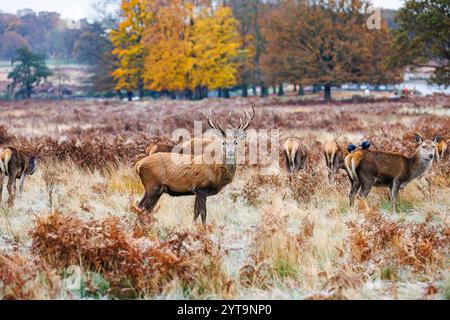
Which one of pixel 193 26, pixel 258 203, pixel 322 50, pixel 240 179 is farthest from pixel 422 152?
pixel 193 26

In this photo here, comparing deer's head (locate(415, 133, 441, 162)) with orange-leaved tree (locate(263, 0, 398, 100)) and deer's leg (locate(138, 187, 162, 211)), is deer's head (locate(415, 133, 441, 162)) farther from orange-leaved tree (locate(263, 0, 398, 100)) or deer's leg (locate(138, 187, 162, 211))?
orange-leaved tree (locate(263, 0, 398, 100))

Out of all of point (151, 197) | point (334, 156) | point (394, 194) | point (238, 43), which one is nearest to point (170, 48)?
point (238, 43)

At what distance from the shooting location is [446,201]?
895cm

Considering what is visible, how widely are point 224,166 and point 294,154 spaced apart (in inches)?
141

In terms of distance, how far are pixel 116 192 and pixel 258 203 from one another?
97.9 inches

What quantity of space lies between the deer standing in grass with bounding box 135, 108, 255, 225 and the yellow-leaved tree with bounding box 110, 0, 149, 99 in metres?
43.7

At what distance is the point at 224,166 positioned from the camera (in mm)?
7676

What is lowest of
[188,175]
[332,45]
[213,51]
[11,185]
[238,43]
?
[11,185]

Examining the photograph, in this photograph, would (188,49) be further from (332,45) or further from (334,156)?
(334,156)

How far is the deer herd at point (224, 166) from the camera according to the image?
7.54 metres

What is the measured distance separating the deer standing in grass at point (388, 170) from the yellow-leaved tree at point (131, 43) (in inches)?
1694

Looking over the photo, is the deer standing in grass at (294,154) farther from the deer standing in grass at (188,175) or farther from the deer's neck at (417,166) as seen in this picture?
the deer standing in grass at (188,175)

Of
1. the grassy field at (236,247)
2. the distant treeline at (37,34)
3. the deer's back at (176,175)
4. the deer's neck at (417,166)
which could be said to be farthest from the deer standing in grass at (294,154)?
the distant treeline at (37,34)

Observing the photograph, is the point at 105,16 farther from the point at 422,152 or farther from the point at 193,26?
the point at 422,152
